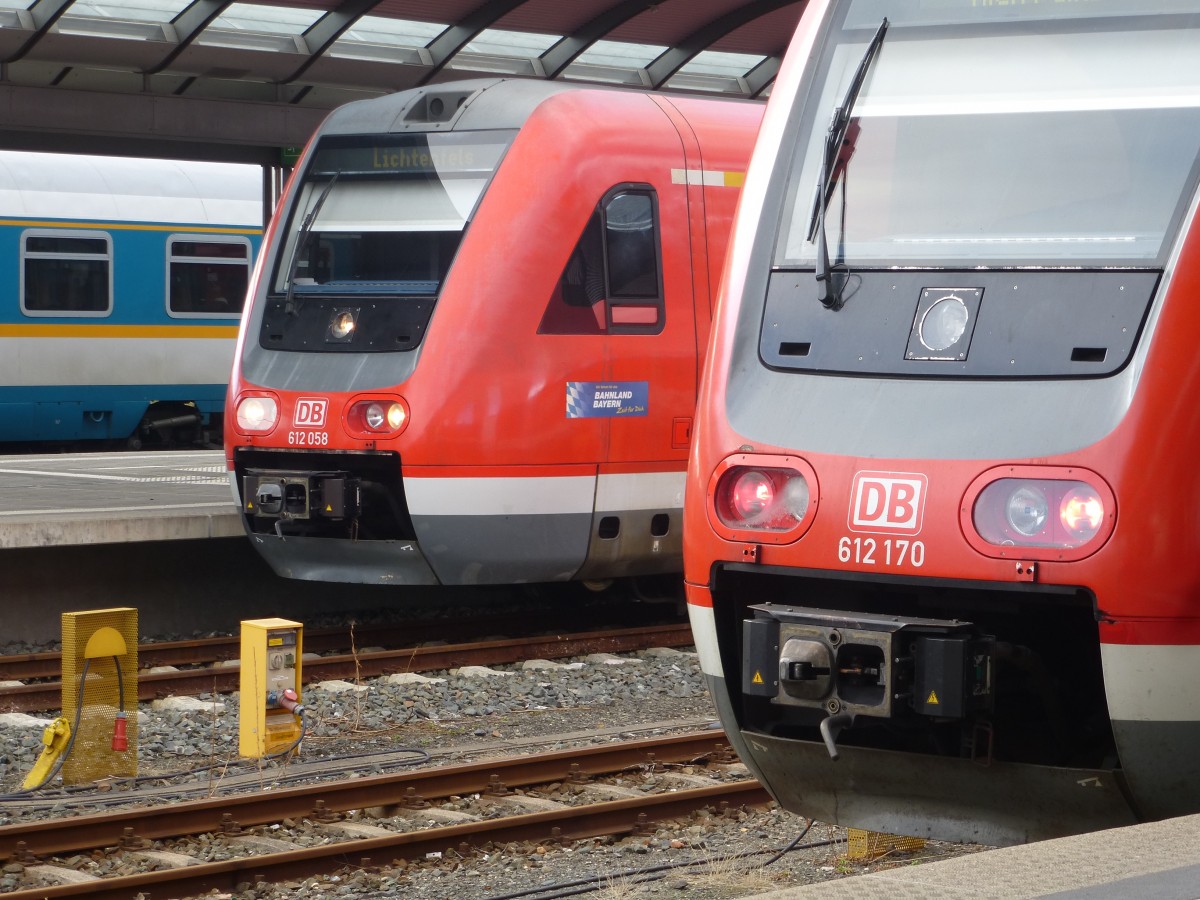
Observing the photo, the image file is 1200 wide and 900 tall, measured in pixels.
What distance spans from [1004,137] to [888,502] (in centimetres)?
100

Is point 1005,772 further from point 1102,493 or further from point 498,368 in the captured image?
point 498,368

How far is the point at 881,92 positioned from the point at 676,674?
505 centimetres

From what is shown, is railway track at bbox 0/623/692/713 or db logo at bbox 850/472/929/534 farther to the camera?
railway track at bbox 0/623/692/713

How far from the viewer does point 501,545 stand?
8750 mm

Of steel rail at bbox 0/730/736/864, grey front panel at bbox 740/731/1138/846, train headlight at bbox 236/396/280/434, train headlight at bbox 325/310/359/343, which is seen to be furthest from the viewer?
train headlight at bbox 236/396/280/434

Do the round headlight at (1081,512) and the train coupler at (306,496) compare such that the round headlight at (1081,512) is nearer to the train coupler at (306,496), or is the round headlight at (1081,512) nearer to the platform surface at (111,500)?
the train coupler at (306,496)

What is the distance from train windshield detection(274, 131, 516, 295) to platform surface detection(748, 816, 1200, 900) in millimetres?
5766

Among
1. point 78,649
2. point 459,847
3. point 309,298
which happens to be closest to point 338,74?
point 309,298

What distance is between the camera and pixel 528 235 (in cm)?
865

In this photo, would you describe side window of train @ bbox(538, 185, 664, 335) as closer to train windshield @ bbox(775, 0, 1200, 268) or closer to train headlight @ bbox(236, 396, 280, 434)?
train headlight @ bbox(236, 396, 280, 434)

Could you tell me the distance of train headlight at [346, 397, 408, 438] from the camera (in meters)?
8.58

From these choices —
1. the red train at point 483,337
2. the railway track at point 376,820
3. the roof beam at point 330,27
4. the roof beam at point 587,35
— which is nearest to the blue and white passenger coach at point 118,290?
the roof beam at point 330,27

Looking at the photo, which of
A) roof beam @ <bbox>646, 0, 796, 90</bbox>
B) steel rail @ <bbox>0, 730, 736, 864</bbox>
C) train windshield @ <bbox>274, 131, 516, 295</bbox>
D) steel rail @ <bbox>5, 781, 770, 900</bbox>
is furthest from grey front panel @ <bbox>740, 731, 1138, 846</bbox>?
roof beam @ <bbox>646, 0, 796, 90</bbox>

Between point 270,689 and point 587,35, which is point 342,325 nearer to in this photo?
point 270,689
